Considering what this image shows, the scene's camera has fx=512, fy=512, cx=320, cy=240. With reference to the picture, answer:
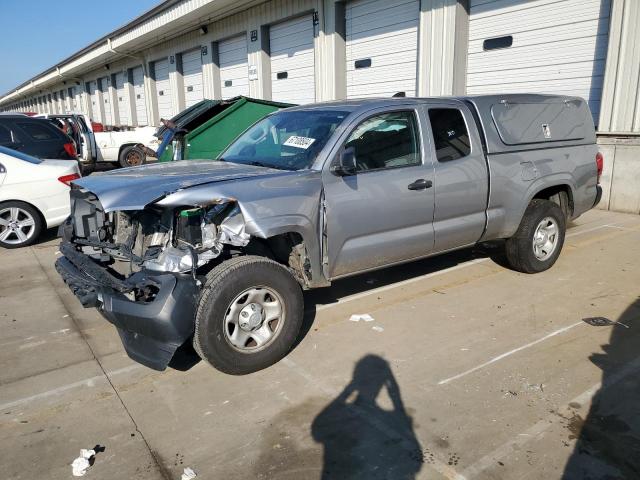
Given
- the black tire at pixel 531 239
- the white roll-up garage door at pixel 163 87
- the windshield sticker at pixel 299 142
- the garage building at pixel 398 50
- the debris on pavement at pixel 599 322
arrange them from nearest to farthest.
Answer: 1. the windshield sticker at pixel 299 142
2. the debris on pavement at pixel 599 322
3. the black tire at pixel 531 239
4. the garage building at pixel 398 50
5. the white roll-up garage door at pixel 163 87

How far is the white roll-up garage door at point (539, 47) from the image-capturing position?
8.99 m

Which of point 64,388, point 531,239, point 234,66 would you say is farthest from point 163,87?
point 64,388

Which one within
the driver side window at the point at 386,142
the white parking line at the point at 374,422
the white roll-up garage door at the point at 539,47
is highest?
the white roll-up garage door at the point at 539,47

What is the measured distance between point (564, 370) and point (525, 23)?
27.5 feet

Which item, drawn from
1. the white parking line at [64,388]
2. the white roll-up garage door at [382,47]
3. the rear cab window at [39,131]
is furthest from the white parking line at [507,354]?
the rear cab window at [39,131]

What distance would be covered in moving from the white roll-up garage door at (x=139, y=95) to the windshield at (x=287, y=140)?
949 inches

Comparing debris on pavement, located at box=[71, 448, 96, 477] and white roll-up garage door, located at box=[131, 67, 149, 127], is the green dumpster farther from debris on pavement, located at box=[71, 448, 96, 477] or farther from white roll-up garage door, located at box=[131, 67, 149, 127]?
white roll-up garage door, located at box=[131, 67, 149, 127]

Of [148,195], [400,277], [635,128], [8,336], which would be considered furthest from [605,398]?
[635,128]

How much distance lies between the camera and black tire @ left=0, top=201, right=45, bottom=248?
7.30 meters

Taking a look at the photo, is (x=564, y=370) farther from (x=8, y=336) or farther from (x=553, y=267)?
(x=8, y=336)

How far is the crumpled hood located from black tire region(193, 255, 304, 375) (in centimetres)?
63

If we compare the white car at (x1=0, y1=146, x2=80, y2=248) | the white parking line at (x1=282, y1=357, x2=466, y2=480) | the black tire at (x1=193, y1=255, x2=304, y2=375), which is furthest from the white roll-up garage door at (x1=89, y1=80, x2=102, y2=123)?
the white parking line at (x1=282, y1=357, x2=466, y2=480)

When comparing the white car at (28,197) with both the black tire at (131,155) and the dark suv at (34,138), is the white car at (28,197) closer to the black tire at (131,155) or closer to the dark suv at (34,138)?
the dark suv at (34,138)

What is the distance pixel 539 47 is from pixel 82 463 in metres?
10.1
